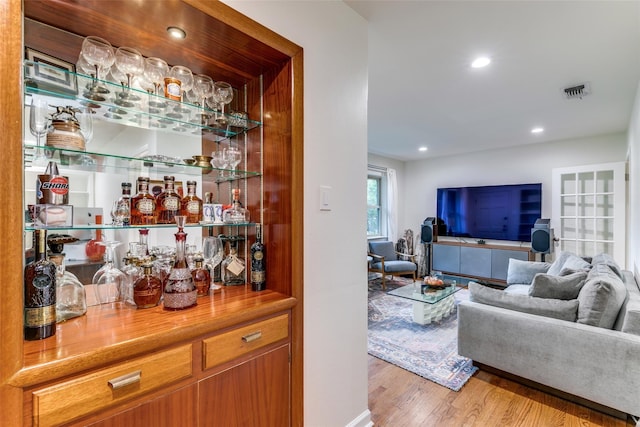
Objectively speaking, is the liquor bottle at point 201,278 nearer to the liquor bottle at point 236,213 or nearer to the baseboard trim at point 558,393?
the liquor bottle at point 236,213

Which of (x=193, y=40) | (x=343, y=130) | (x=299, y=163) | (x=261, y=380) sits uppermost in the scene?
(x=193, y=40)

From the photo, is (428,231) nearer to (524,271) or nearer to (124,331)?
(524,271)

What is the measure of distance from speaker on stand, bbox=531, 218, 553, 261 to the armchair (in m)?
1.82

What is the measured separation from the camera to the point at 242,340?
3.72 feet

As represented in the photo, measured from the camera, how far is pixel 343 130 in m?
1.60

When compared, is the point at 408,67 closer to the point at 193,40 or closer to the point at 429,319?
the point at 193,40

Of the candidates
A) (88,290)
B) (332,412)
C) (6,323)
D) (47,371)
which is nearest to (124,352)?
(47,371)

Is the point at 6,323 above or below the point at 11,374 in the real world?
above

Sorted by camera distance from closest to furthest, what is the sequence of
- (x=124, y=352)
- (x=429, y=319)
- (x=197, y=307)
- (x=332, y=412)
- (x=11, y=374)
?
1. (x=11, y=374)
2. (x=124, y=352)
3. (x=197, y=307)
4. (x=332, y=412)
5. (x=429, y=319)

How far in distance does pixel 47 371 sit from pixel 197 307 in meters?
0.47

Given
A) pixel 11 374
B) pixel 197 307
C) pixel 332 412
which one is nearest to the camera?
pixel 11 374

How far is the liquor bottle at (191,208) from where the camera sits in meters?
1.29

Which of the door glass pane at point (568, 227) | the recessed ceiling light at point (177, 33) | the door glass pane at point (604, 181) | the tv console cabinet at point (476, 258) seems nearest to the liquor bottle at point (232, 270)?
the recessed ceiling light at point (177, 33)

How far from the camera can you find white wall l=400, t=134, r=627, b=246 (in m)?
4.43
